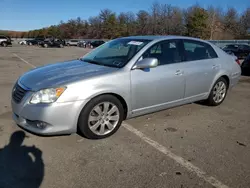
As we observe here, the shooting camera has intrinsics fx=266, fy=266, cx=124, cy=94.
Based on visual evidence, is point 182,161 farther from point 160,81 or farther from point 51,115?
point 51,115

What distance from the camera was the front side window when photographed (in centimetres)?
454

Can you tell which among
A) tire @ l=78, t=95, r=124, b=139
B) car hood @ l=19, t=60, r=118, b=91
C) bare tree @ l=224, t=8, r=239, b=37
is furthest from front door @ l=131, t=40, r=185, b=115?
bare tree @ l=224, t=8, r=239, b=37

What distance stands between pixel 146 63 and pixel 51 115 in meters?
1.63

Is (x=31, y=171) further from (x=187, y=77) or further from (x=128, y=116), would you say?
(x=187, y=77)

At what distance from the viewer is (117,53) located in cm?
489

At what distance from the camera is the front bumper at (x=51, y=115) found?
3545 millimetres

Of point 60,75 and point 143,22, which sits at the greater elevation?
point 143,22

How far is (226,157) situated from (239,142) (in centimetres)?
63

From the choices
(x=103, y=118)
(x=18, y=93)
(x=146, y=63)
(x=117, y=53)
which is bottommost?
(x=103, y=118)


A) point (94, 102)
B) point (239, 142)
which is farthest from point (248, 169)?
point (94, 102)

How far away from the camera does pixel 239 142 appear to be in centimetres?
397

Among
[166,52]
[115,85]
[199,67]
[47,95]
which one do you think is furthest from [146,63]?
[47,95]

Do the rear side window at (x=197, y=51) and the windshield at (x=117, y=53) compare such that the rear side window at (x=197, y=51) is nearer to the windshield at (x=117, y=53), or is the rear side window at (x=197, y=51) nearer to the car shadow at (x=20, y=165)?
the windshield at (x=117, y=53)

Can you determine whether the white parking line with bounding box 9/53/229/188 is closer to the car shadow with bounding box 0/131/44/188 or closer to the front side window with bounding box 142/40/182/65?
the front side window with bounding box 142/40/182/65
